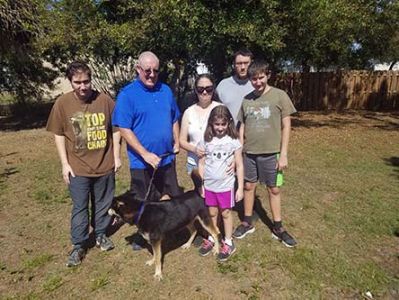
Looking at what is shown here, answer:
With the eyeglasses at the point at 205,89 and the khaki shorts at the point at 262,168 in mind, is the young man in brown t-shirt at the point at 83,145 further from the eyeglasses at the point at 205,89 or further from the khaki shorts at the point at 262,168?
the khaki shorts at the point at 262,168

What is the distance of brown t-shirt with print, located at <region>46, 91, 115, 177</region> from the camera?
370 cm

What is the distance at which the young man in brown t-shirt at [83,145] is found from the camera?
368 cm

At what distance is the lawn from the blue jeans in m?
0.37

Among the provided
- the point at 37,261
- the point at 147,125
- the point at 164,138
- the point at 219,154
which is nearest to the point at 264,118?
the point at 219,154

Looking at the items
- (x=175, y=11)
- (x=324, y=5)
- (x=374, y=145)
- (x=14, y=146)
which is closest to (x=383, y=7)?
(x=324, y=5)

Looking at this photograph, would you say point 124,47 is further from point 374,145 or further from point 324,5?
point 374,145

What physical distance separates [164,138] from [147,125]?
22 centimetres

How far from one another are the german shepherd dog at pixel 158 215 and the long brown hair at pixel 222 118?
2.22ft

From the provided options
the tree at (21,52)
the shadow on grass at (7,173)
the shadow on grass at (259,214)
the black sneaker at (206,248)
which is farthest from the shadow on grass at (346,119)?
the black sneaker at (206,248)

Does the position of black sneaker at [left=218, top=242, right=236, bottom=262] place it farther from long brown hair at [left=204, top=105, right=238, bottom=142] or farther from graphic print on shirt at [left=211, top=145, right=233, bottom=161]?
long brown hair at [left=204, top=105, right=238, bottom=142]

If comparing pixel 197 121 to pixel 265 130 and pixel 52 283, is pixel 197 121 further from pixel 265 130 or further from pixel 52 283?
pixel 52 283

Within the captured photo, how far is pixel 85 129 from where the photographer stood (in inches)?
148

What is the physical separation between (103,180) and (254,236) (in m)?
1.92

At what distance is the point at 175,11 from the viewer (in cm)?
857
